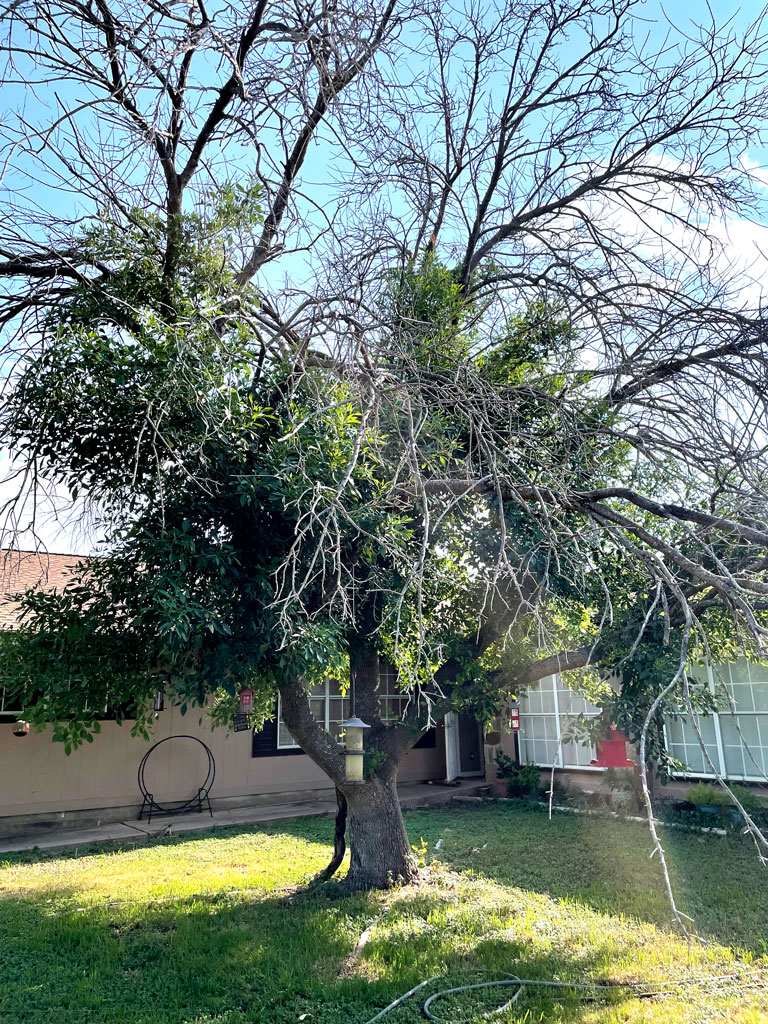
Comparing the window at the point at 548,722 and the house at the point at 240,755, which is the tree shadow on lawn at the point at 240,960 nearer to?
the house at the point at 240,755

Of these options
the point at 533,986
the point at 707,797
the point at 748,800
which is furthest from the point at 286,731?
the point at 533,986

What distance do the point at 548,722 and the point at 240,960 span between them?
9.31m

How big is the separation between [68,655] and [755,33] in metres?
7.13

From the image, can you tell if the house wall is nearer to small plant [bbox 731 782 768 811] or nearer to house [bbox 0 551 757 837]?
house [bbox 0 551 757 837]

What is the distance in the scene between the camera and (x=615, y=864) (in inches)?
321

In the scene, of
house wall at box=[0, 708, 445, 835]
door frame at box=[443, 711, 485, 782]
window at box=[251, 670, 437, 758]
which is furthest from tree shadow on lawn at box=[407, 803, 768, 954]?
door frame at box=[443, 711, 485, 782]

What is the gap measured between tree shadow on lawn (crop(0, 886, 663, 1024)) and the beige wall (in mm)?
4057

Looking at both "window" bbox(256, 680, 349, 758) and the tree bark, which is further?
"window" bbox(256, 680, 349, 758)

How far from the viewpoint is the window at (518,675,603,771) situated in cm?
1292

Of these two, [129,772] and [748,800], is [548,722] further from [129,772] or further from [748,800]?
[129,772]

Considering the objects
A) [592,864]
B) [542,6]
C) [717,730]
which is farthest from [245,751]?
[542,6]

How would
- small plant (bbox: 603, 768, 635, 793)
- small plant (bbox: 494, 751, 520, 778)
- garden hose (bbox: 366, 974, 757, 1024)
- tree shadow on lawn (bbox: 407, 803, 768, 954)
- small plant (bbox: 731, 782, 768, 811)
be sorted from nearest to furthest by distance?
1. garden hose (bbox: 366, 974, 757, 1024)
2. tree shadow on lawn (bbox: 407, 803, 768, 954)
3. small plant (bbox: 731, 782, 768, 811)
4. small plant (bbox: 603, 768, 635, 793)
5. small plant (bbox: 494, 751, 520, 778)

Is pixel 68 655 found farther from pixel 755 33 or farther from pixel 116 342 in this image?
pixel 755 33

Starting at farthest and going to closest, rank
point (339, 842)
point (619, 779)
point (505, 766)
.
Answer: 1. point (505, 766)
2. point (619, 779)
3. point (339, 842)
